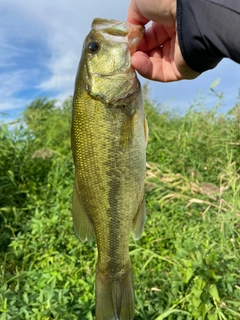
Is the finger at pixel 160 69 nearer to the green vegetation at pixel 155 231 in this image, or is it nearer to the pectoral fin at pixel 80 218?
the pectoral fin at pixel 80 218

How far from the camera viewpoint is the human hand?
176cm

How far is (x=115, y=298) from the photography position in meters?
1.83

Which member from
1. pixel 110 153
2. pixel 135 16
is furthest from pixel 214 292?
pixel 135 16

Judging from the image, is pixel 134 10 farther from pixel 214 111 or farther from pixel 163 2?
pixel 214 111

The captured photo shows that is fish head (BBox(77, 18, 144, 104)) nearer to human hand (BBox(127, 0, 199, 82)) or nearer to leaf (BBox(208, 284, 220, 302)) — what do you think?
human hand (BBox(127, 0, 199, 82))

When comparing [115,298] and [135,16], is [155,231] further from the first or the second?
[135,16]

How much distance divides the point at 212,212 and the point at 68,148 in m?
3.33

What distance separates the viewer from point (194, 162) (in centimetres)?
536

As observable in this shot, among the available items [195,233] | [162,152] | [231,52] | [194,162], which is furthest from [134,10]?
[162,152]

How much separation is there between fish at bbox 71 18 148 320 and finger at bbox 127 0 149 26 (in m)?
0.15

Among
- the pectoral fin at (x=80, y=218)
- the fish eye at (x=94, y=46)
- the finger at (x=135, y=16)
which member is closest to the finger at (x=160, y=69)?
the finger at (x=135, y=16)

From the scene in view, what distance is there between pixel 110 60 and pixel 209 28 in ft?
1.51

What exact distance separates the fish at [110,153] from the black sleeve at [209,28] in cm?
24

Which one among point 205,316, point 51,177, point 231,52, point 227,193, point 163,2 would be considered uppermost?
point 163,2
